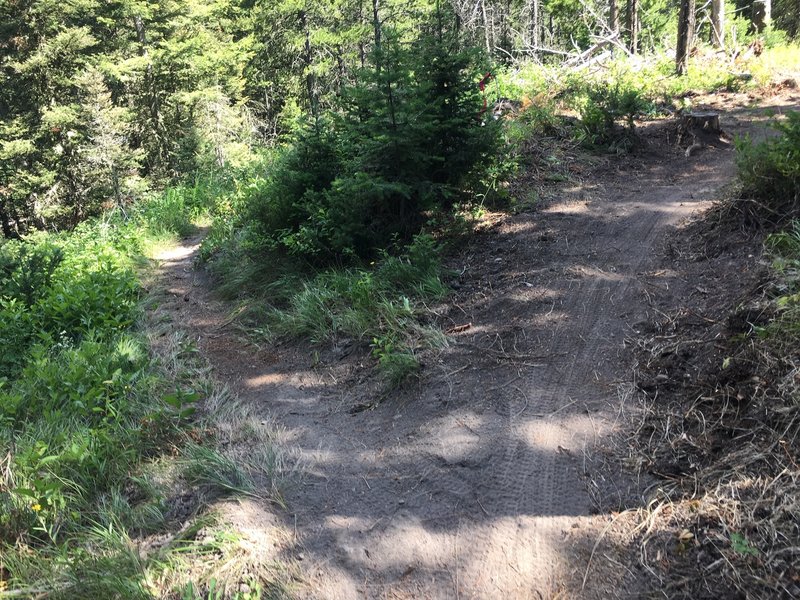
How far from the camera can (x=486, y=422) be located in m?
4.04

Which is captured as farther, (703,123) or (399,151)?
(703,123)

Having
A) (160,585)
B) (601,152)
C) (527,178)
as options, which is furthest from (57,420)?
(601,152)

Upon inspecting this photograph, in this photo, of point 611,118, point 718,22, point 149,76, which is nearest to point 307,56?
point 149,76

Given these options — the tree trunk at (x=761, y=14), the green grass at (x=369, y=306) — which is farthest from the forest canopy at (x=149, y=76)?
the green grass at (x=369, y=306)

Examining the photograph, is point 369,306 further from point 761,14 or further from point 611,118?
point 761,14

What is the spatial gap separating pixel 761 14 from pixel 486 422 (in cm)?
1645

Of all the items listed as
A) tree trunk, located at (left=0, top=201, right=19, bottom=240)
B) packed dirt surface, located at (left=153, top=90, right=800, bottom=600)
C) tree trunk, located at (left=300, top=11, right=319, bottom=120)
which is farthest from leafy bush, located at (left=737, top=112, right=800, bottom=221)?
tree trunk, located at (left=0, top=201, right=19, bottom=240)

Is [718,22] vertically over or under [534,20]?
under

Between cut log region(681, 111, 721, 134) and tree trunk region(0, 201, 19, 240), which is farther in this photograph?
tree trunk region(0, 201, 19, 240)

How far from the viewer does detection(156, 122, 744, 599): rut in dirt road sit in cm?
307

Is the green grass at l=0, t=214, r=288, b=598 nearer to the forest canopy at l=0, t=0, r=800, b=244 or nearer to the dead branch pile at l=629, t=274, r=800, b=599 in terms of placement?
the dead branch pile at l=629, t=274, r=800, b=599

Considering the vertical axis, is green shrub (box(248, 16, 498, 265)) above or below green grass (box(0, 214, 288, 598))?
above

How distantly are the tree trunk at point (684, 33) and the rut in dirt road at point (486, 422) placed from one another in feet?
18.9

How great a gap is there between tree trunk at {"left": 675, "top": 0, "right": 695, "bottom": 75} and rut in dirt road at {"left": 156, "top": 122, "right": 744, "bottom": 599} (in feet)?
18.9
